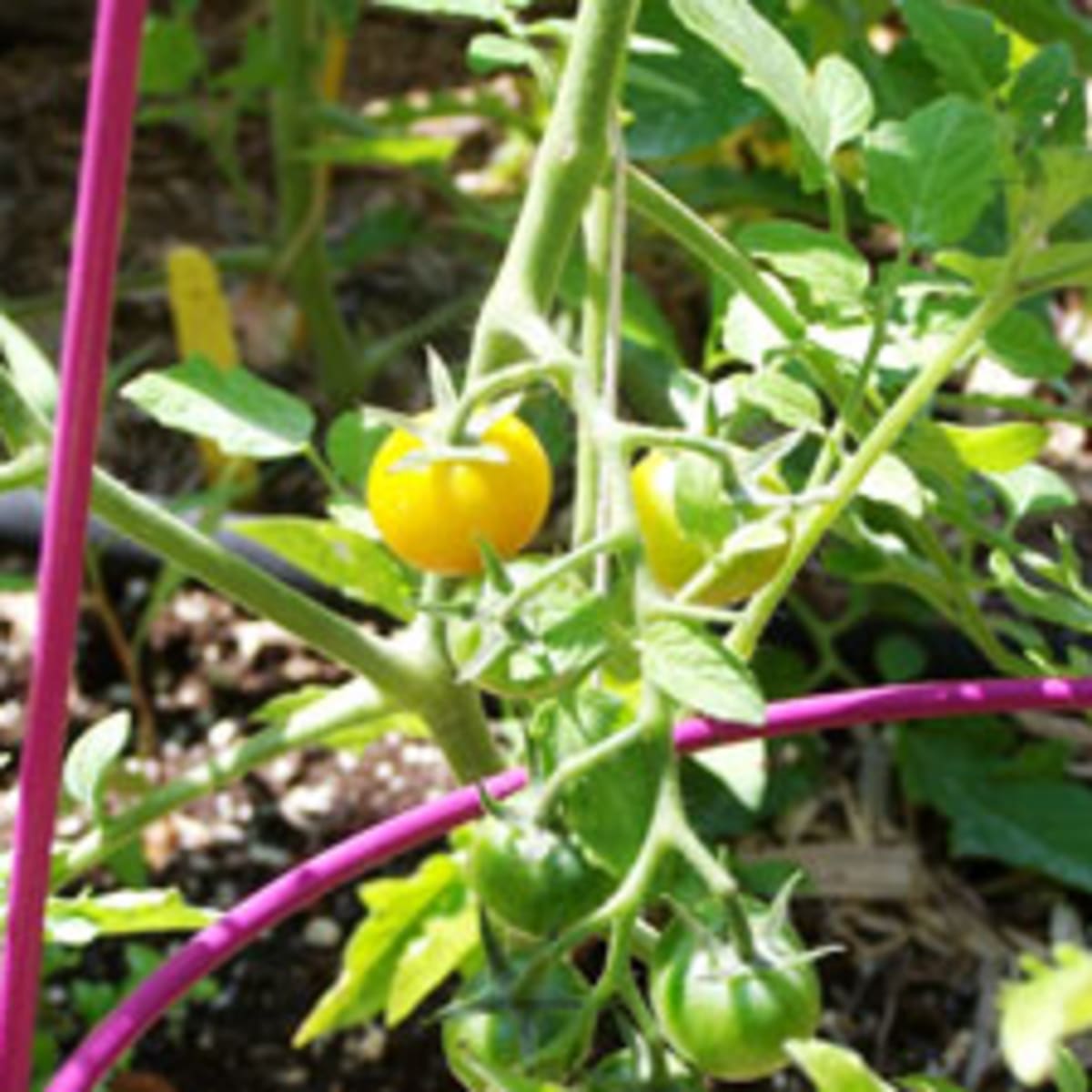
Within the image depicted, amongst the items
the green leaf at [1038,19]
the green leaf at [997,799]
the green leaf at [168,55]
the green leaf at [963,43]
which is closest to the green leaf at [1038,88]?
the green leaf at [963,43]

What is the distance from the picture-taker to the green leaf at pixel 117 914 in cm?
73

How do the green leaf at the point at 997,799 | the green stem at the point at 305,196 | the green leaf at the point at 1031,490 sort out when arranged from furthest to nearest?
the green stem at the point at 305,196 < the green leaf at the point at 997,799 < the green leaf at the point at 1031,490

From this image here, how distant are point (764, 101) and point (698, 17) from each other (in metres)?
0.33

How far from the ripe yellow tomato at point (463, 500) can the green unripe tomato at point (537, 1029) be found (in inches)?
5.8

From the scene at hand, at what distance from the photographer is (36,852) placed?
2.02ft

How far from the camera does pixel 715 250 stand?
79 cm

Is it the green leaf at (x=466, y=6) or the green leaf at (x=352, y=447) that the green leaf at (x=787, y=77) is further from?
the green leaf at (x=352, y=447)

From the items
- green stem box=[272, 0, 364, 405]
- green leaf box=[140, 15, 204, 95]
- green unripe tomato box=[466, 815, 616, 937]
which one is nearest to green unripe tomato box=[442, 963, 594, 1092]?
green unripe tomato box=[466, 815, 616, 937]

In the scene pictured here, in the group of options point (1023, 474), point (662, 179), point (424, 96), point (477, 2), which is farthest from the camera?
point (424, 96)

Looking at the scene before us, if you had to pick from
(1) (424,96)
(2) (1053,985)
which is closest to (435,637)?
(2) (1053,985)

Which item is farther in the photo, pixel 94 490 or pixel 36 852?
pixel 94 490

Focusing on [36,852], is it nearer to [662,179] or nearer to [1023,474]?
[1023,474]

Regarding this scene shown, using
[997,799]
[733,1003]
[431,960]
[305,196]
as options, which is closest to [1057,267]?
[733,1003]

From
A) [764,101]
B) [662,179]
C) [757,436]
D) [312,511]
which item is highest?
[764,101]
